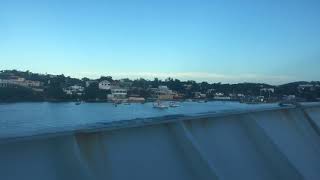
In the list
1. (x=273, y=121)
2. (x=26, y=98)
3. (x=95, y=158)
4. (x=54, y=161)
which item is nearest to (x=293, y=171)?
(x=273, y=121)

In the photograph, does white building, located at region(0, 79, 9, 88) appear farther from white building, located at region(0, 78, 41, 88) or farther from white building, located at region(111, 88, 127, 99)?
white building, located at region(111, 88, 127, 99)

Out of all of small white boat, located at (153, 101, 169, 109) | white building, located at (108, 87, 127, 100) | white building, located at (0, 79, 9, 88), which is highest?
white building, located at (0, 79, 9, 88)

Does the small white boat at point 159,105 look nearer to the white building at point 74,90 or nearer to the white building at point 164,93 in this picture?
the white building at point 164,93

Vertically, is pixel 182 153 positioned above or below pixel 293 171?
above

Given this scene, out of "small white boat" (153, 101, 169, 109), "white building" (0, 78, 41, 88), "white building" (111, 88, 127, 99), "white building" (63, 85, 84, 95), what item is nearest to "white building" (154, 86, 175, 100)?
"small white boat" (153, 101, 169, 109)

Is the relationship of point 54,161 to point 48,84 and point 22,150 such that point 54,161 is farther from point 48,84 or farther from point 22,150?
point 48,84

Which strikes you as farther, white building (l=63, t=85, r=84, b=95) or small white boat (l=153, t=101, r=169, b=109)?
small white boat (l=153, t=101, r=169, b=109)

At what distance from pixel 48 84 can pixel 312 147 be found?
2375cm

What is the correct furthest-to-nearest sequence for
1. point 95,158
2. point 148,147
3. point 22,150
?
point 148,147 → point 95,158 → point 22,150

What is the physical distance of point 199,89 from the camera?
56.3 meters

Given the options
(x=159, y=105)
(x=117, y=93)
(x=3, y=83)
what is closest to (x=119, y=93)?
(x=117, y=93)

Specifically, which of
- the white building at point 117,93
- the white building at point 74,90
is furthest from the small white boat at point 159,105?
the white building at point 74,90

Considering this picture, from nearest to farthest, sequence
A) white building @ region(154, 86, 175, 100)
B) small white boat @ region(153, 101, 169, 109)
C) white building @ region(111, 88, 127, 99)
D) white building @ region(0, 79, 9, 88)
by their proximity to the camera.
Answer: white building @ region(0, 79, 9, 88)
small white boat @ region(153, 101, 169, 109)
white building @ region(111, 88, 127, 99)
white building @ region(154, 86, 175, 100)

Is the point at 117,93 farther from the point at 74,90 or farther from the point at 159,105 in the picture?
the point at 74,90
